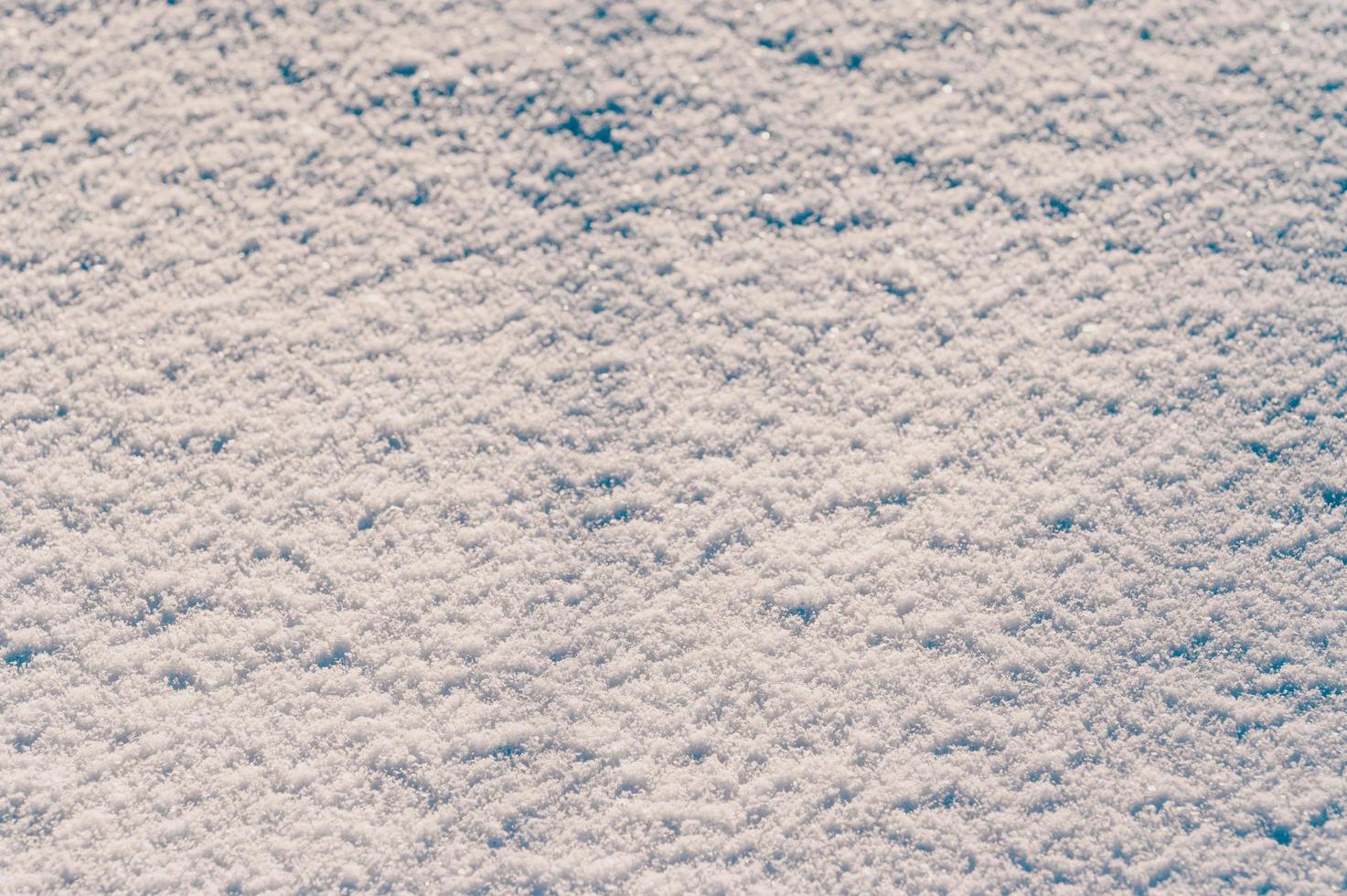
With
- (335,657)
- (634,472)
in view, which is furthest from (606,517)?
(335,657)

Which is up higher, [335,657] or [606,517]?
[606,517]

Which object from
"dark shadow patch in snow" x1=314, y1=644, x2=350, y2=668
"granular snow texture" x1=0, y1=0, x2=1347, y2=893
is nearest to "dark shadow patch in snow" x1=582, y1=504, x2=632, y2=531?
"granular snow texture" x1=0, y1=0, x2=1347, y2=893

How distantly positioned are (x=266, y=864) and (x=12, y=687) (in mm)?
281

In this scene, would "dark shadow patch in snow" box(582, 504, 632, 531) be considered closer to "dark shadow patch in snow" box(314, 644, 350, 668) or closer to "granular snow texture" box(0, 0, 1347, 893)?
"granular snow texture" box(0, 0, 1347, 893)

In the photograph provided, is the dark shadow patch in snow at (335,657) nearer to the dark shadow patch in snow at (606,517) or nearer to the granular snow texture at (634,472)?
the granular snow texture at (634,472)

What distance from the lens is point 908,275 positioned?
0.82 m

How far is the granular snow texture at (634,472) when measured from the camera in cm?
79

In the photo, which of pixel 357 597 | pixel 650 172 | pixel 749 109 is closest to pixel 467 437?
pixel 357 597

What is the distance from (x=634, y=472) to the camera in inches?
31.4

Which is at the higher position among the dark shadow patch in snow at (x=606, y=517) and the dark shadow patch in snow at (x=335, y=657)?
the dark shadow patch in snow at (x=606, y=517)

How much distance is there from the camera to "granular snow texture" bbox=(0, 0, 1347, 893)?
79 cm

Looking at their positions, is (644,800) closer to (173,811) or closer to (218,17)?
(173,811)

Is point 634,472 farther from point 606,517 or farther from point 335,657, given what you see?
point 335,657

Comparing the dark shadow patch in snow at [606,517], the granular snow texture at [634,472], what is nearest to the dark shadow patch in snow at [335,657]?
the granular snow texture at [634,472]
